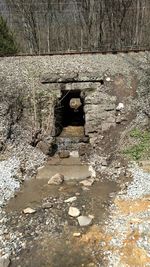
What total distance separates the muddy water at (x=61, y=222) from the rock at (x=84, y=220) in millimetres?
93

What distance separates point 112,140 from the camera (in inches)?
367

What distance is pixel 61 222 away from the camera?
5.83 metres

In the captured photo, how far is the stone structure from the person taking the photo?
16000 mm

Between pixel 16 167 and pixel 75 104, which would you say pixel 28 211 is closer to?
pixel 16 167

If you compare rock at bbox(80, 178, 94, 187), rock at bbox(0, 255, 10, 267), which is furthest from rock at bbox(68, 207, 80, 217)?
rock at bbox(0, 255, 10, 267)

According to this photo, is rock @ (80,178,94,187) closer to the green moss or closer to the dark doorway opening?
the dark doorway opening

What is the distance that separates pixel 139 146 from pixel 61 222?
3.86 m

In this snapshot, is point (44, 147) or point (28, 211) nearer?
point (28, 211)

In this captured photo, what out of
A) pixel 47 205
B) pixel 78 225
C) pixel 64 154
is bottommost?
pixel 64 154

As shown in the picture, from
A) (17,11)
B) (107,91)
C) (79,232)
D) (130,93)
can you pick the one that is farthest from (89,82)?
(17,11)

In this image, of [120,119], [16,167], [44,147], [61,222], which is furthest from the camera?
[120,119]

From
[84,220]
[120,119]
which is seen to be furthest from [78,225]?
[120,119]

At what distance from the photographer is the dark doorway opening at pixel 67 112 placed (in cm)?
1071

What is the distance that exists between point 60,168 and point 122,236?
3656 mm
